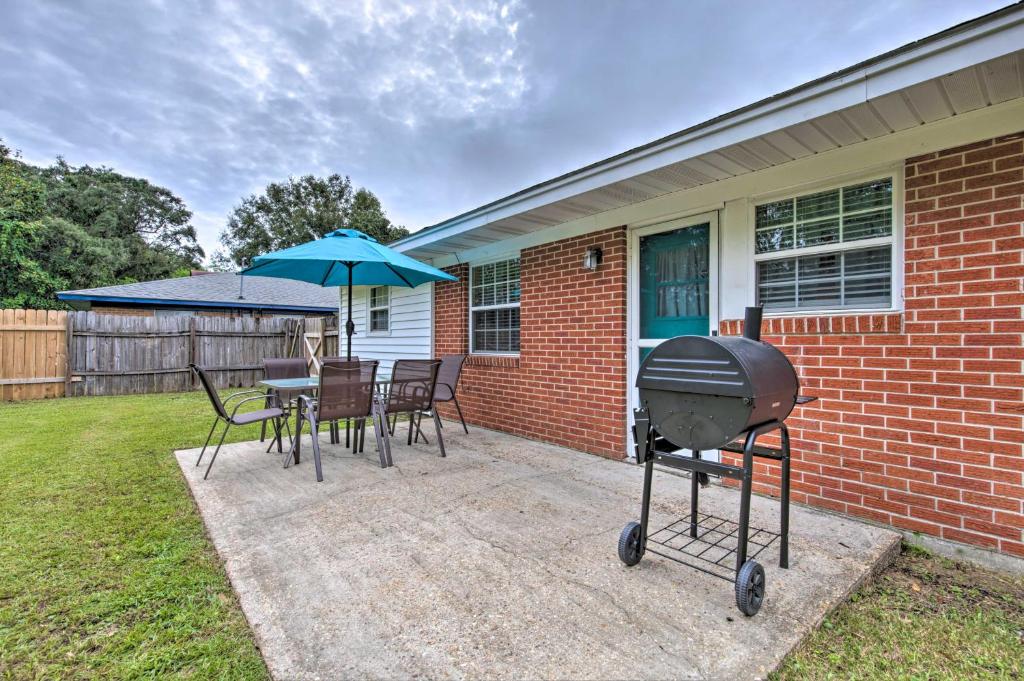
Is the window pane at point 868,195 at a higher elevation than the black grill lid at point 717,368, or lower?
higher

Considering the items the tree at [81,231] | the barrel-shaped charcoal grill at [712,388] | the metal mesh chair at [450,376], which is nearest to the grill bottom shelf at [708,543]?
the barrel-shaped charcoal grill at [712,388]

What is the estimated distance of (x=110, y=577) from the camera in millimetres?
2229

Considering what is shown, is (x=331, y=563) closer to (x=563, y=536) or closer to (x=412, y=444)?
(x=563, y=536)

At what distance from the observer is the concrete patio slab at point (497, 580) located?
5.23 ft

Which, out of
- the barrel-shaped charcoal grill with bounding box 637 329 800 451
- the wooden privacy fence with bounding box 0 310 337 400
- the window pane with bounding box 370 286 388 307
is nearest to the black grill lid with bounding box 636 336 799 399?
the barrel-shaped charcoal grill with bounding box 637 329 800 451

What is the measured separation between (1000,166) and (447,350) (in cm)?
542

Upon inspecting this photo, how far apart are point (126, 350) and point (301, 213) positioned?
63.2 feet

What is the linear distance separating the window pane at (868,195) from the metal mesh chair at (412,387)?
11.0 feet

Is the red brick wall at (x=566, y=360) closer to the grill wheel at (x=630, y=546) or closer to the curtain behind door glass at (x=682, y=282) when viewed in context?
the curtain behind door glass at (x=682, y=282)

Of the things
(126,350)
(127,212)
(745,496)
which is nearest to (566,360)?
(745,496)

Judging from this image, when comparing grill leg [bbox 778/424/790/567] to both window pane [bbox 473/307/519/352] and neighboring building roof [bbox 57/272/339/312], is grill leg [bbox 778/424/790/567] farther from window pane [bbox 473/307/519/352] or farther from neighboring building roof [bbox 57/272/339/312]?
neighboring building roof [bbox 57/272/339/312]

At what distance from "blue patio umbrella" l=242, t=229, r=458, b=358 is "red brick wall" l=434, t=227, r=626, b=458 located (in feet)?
→ 3.61

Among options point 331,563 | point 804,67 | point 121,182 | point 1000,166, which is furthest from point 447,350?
point 121,182

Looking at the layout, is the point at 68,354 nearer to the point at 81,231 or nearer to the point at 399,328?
the point at 399,328
